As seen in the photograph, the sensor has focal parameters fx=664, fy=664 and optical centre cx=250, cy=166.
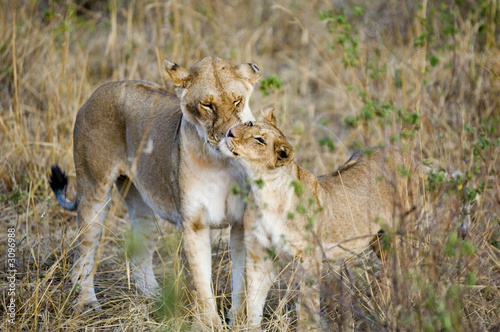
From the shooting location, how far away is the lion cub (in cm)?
358

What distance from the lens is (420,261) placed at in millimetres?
3682

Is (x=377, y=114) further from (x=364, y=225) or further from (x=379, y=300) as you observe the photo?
(x=379, y=300)

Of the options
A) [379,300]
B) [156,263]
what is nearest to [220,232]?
[156,263]

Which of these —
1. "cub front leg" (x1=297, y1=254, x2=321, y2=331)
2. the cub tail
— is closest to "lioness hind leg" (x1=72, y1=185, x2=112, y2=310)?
the cub tail

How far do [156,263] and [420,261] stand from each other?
7.88ft

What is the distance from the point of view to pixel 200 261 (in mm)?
3977

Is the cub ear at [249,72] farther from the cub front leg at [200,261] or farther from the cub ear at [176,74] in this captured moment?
the cub front leg at [200,261]

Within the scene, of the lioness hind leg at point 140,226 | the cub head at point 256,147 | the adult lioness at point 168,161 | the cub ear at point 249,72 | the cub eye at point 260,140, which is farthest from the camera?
the lioness hind leg at point 140,226

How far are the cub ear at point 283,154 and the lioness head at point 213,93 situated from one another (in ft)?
0.95

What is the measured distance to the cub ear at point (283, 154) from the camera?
11.8 ft

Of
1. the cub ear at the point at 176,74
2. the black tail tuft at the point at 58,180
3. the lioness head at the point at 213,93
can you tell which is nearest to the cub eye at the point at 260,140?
the lioness head at the point at 213,93

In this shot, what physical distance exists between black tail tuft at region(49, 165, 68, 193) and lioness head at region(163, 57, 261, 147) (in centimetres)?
135

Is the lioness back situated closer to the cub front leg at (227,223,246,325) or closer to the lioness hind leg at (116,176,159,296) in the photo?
the lioness hind leg at (116,176,159,296)

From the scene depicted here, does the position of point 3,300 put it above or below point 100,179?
below
